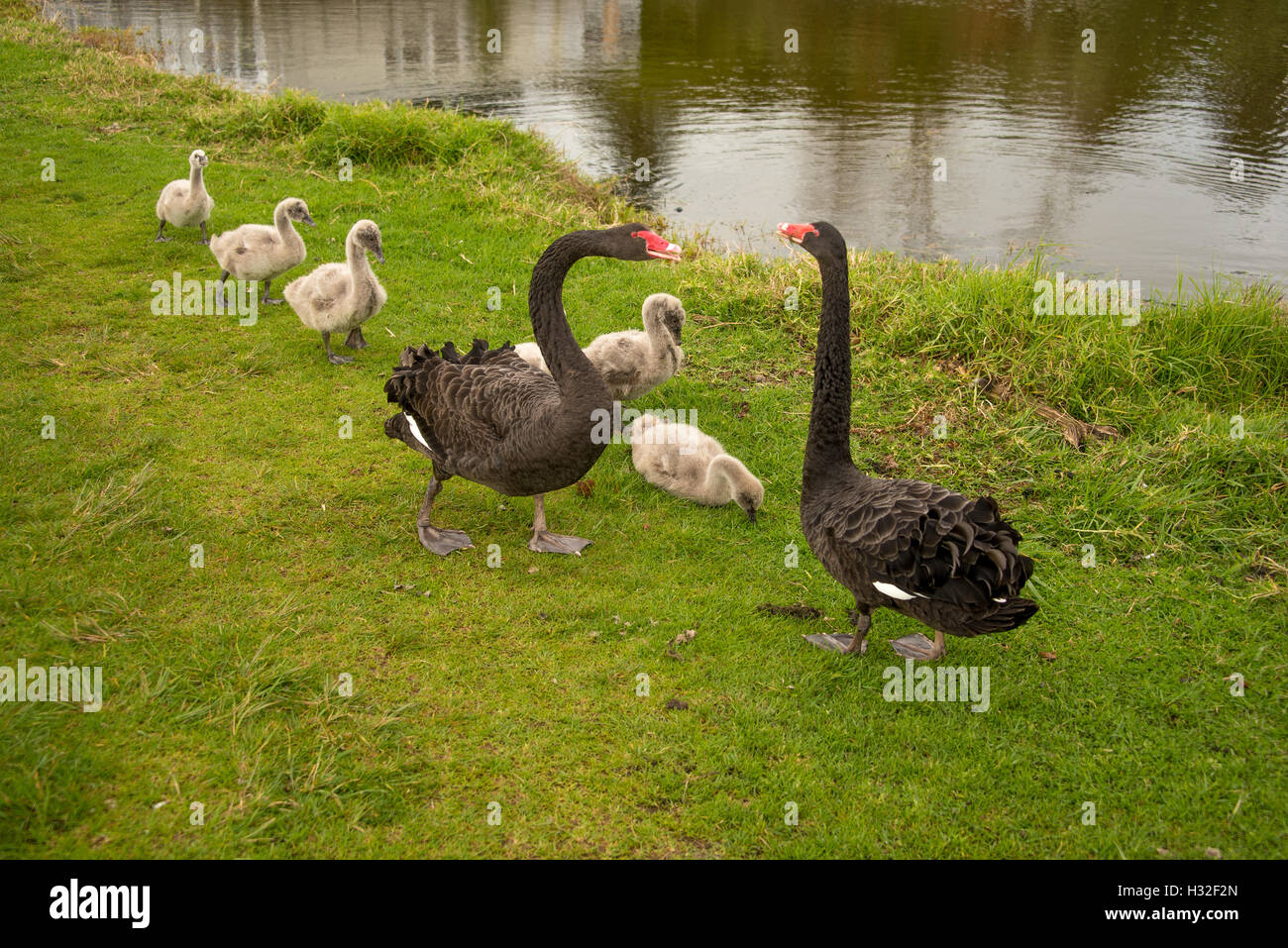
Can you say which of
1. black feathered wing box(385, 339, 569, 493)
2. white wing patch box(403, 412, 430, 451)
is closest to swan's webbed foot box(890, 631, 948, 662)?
black feathered wing box(385, 339, 569, 493)

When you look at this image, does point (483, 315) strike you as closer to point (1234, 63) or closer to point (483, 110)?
point (483, 110)

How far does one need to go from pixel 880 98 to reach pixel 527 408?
686 inches

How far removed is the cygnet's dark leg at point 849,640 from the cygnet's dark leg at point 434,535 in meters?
2.33

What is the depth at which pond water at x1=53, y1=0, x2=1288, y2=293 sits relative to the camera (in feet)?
43.5

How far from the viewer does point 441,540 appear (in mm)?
5613

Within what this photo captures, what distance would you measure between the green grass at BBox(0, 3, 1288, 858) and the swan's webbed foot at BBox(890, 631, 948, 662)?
128 millimetres

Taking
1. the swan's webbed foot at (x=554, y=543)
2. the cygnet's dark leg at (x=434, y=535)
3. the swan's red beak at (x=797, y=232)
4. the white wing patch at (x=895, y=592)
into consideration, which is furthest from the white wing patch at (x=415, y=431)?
the white wing patch at (x=895, y=592)

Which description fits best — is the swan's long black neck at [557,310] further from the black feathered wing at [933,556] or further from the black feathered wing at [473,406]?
the black feathered wing at [933,556]

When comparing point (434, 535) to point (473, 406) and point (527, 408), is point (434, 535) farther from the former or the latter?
point (527, 408)

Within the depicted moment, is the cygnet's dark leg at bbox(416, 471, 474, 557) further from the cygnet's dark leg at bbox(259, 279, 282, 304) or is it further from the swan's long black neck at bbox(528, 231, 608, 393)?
the cygnet's dark leg at bbox(259, 279, 282, 304)

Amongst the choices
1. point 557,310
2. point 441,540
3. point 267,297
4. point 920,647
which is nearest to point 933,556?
point 920,647

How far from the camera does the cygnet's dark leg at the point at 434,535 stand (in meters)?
5.57

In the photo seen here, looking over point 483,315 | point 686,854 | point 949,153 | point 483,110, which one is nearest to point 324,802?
point 686,854

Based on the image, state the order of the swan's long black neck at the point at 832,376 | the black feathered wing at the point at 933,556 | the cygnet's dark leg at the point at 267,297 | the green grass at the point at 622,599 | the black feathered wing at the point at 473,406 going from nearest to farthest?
the green grass at the point at 622,599, the black feathered wing at the point at 933,556, the swan's long black neck at the point at 832,376, the black feathered wing at the point at 473,406, the cygnet's dark leg at the point at 267,297
